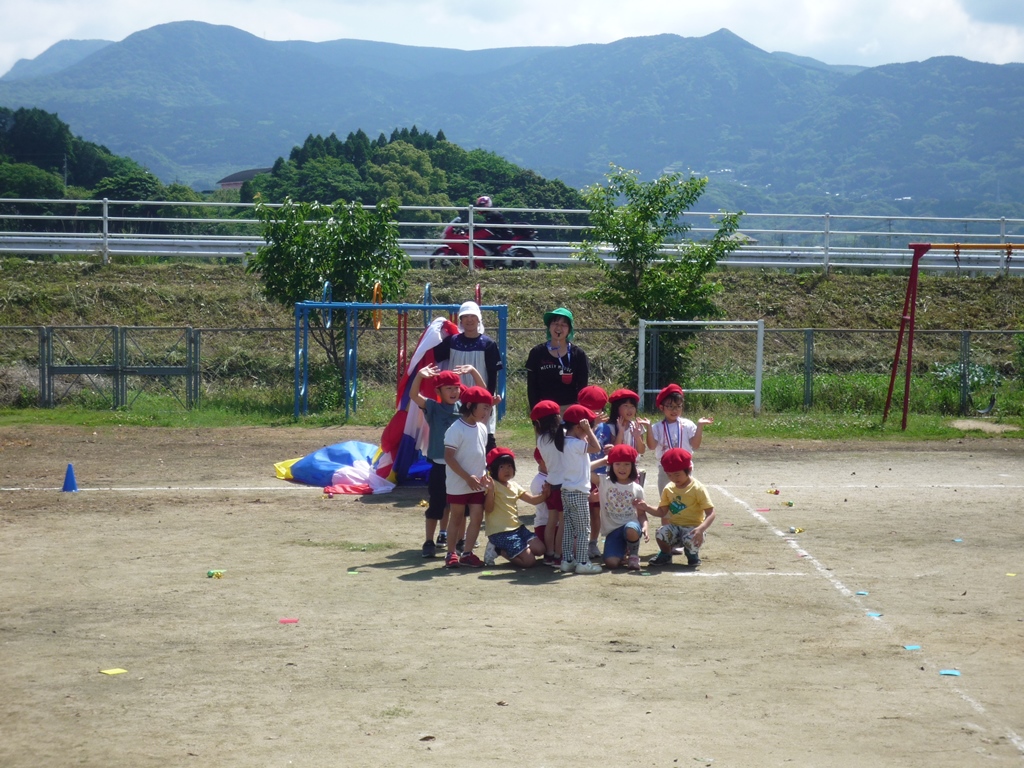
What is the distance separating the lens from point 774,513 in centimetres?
1106

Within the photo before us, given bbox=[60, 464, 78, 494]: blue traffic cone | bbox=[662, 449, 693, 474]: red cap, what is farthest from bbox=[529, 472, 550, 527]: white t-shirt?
bbox=[60, 464, 78, 494]: blue traffic cone

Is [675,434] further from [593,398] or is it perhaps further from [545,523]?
[545,523]

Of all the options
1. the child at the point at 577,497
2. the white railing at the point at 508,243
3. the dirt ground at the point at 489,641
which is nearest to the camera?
the dirt ground at the point at 489,641

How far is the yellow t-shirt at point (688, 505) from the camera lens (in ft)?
29.2

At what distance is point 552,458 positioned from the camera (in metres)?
8.84

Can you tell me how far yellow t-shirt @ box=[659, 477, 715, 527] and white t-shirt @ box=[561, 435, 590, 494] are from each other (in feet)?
2.45

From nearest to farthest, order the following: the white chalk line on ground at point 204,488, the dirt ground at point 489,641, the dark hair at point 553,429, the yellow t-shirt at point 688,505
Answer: the dirt ground at point 489,641
the dark hair at point 553,429
the yellow t-shirt at point 688,505
the white chalk line on ground at point 204,488

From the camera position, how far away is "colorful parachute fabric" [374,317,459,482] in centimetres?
1173

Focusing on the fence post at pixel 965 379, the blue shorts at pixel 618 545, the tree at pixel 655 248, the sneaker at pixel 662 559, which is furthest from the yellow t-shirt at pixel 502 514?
the fence post at pixel 965 379

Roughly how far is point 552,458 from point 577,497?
394 mm

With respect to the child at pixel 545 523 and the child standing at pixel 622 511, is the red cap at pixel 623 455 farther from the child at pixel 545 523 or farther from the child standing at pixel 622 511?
the child at pixel 545 523

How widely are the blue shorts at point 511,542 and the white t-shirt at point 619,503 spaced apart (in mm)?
660

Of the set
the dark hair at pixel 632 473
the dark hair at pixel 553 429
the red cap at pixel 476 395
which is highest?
the red cap at pixel 476 395

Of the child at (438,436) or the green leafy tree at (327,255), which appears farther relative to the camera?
the green leafy tree at (327,255)
